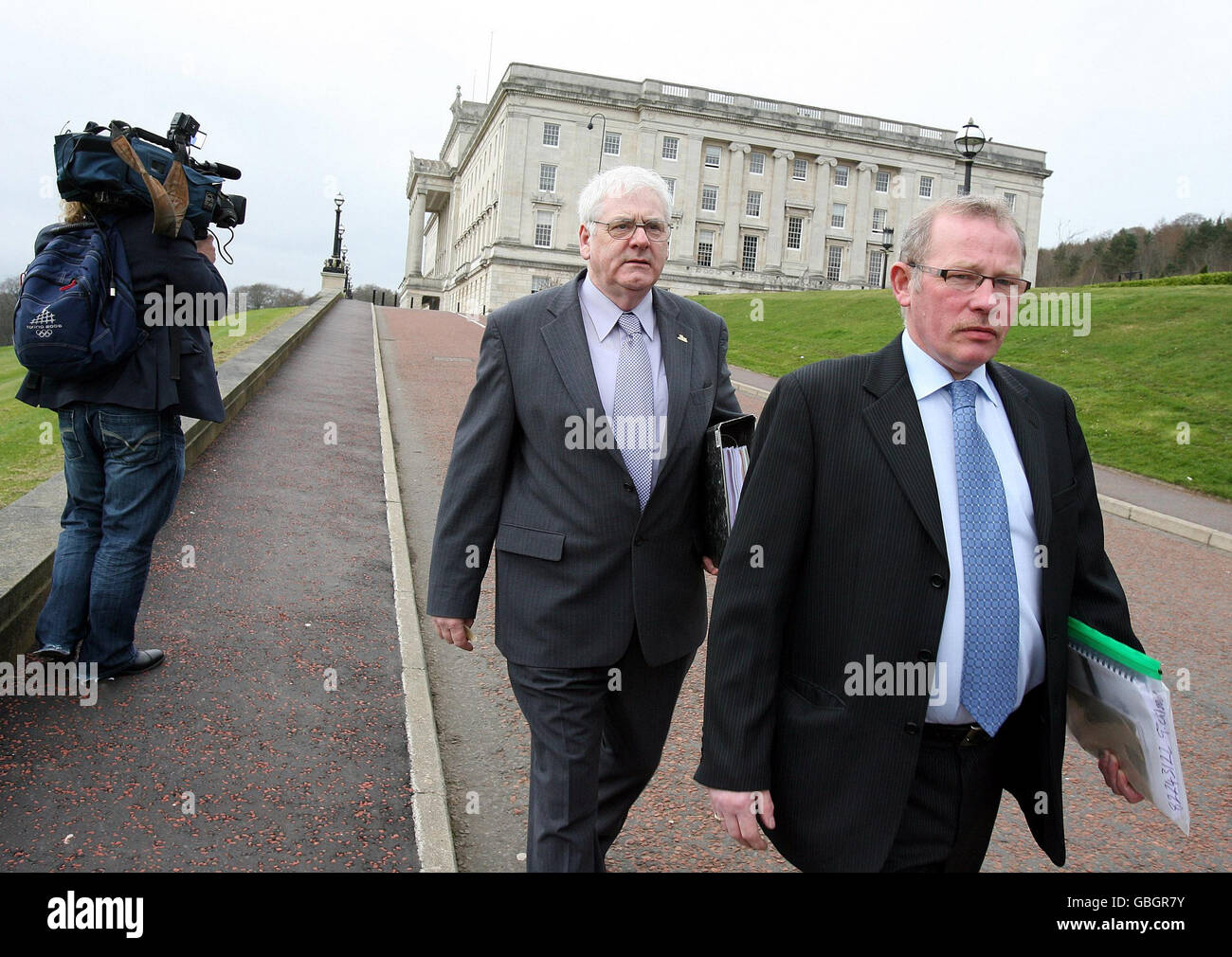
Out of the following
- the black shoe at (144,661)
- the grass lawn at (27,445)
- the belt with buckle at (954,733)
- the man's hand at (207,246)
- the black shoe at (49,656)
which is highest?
the man's hand at (207,246)

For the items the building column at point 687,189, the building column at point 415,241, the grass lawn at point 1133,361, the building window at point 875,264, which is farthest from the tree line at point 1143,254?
the building column at point 415,241

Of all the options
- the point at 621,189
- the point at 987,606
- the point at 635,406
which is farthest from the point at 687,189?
the point at 987,606

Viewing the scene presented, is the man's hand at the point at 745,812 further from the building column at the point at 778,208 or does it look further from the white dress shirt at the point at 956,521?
the building column at the point at 778,208

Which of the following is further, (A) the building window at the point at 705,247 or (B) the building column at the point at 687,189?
(A) the building window at the point at 705,247

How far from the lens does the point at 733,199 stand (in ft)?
249

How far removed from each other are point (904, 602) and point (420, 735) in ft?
9.53

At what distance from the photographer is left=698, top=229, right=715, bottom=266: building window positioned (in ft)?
251

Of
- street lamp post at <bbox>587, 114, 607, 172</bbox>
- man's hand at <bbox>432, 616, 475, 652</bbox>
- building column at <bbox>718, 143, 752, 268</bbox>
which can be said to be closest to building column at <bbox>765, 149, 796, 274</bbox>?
building column at <bbox>718, 143, 752, 268</bbox>

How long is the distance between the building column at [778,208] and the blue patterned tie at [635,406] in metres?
76.9

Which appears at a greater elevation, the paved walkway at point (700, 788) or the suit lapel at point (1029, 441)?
the suit lapel at point (1029, 441)

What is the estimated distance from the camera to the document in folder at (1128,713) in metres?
2.21

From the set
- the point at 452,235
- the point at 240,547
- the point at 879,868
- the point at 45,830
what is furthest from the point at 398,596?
the point at 452,235

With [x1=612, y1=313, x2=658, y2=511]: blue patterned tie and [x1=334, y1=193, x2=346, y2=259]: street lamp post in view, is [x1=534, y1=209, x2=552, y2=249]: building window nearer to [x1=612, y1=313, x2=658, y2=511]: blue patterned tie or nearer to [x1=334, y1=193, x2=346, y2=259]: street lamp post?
[x1=334, y1=193, x2=346, y2=259]: street lamp post

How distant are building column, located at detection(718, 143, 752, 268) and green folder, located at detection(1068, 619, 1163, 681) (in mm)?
75707
